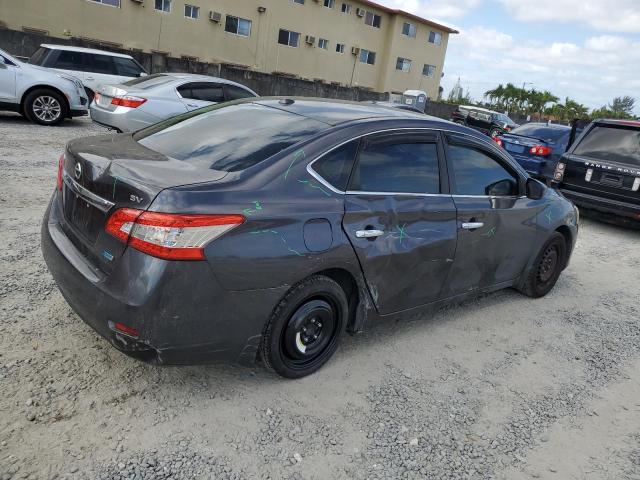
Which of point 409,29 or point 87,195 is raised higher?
point 409,29

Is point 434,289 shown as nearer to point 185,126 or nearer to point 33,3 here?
point 185,126

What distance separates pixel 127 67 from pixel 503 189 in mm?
12172

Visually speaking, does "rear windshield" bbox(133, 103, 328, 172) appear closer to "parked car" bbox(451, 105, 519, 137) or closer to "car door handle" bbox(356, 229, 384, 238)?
"car door handle" bbox(356, 229, 384, 238)

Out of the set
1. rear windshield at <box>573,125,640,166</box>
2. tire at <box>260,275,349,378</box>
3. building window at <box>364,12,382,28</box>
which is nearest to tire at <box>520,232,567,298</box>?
tire at <box>260,275,349,378</box>

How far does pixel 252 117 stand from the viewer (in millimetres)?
3438

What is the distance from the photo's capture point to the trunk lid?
2523 millimetres

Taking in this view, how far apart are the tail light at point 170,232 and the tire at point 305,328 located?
601 mm

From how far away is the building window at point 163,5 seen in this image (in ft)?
87.9

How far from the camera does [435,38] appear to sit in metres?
42.0

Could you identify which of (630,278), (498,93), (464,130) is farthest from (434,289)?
(498,93)

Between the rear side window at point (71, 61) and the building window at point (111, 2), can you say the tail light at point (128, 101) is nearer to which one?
the rear side window at point (71, 61)

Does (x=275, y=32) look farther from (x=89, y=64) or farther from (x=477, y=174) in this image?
(x=477, y=174)

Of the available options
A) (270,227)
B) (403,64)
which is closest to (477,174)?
(270,227)

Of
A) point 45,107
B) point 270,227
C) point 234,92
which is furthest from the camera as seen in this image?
point 234,92
